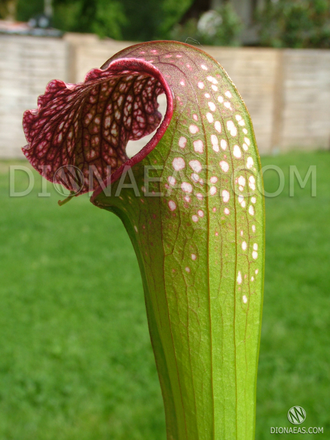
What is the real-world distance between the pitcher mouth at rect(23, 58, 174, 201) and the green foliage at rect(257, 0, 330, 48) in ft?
31.1

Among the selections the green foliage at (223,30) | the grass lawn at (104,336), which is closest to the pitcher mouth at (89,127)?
the grass lawn at (104,336)

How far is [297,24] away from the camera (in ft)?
29.7

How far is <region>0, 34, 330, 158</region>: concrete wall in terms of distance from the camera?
5781 mm

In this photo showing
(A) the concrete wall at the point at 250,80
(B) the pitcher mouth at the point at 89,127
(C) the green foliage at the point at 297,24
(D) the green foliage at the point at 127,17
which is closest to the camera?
(B) the pitcher mouth at the point at 89,127

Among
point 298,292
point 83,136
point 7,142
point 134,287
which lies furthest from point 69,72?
point 83,136

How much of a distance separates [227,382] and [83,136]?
1.13 feet

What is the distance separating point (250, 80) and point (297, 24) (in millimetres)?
3399

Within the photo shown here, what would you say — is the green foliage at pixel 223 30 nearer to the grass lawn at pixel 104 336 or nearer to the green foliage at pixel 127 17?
the green foliage at pixel 127 17

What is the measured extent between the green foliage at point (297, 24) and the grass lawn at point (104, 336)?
6.67 meters

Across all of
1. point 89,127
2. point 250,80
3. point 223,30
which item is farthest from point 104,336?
point 223,30

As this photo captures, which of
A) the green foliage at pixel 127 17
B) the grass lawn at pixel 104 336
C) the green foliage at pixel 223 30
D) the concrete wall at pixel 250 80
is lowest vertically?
the grass lawn at pixel 104 336

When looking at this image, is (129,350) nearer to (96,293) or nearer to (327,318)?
(96,293)

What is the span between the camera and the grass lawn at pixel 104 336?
180 centimetres

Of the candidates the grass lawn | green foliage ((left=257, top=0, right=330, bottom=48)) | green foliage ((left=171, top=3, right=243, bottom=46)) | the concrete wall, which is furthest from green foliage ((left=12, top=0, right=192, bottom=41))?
the grass lawn
